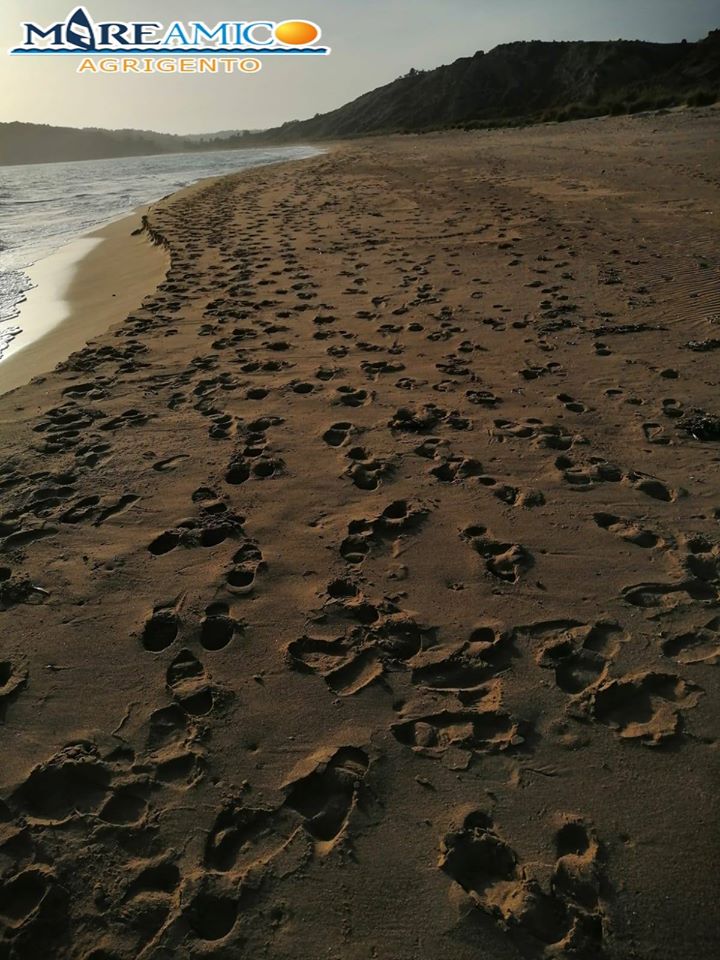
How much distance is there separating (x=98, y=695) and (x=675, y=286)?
21.8 feet

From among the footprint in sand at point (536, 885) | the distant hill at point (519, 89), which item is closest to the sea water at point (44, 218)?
the footprint in sand at point (536, 885)

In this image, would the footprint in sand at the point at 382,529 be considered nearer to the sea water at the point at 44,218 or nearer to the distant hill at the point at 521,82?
the sea water at the point at 44,218

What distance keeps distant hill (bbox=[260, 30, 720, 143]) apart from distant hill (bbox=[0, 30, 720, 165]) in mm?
112

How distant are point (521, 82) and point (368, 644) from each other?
81.6m

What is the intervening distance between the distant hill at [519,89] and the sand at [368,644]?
1127 inches

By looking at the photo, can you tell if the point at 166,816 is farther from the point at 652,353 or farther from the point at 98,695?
the point at 652,353

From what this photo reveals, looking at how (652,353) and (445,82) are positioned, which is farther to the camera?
(445,82)

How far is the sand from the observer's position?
5.80 ft

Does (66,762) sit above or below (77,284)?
below

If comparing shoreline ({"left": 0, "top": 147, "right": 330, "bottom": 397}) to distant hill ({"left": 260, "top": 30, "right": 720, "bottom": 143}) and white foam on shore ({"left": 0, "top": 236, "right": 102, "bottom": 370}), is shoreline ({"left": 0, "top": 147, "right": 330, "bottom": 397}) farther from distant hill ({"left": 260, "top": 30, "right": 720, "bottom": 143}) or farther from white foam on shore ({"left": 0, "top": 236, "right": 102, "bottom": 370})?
distant hill ({"left": 260, "top": 30, "right": 720, "bottom": 143})

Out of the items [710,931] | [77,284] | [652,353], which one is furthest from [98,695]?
[77,284]

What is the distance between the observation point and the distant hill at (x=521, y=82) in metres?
42.6

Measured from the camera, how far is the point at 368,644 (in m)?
2.55

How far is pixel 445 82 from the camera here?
75.2 meters
